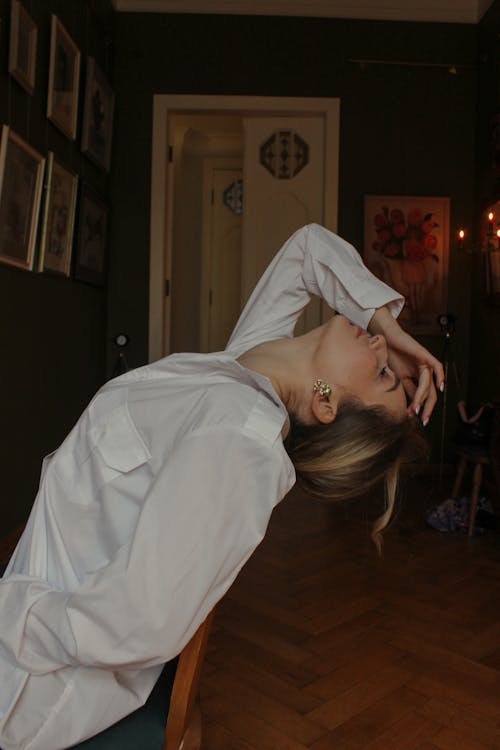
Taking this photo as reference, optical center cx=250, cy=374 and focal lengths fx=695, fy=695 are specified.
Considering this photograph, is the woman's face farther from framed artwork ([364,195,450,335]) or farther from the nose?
framed artwork ([364,195,450,335])

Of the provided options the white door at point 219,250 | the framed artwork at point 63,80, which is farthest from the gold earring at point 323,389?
the white door at point 219,250

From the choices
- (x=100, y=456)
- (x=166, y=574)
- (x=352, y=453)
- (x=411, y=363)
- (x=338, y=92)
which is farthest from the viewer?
(x=338, y=92)

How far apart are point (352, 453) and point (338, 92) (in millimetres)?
5012

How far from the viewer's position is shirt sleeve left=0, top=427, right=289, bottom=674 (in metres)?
0.82

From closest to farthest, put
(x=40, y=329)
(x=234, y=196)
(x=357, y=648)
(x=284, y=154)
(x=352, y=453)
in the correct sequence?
1. (x=352, y=453)
2. (x=357, y=648)
3. (x=40, y=329)
4. (x=284, y=154)
5. (x=234, y=196)

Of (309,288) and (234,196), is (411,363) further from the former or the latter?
(234,196)

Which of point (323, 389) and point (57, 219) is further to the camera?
point (57, 219)

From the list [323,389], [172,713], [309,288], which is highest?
[309,288]

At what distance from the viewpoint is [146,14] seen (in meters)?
5.48

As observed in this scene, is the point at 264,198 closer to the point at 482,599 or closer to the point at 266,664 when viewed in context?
the point at 482,599

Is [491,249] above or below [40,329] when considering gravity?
above

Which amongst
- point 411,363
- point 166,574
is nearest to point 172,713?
point 166,574

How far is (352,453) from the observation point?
44.9 inches

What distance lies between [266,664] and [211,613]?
1549mm
